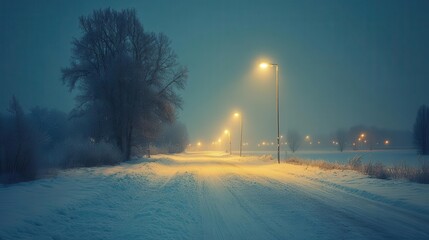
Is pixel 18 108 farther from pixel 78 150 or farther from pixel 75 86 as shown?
pixel 75 86

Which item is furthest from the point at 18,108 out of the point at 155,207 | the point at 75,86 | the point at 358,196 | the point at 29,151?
the point at 75,86

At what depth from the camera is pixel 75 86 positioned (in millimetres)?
27016

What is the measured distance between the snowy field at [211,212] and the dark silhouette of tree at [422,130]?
7778cm

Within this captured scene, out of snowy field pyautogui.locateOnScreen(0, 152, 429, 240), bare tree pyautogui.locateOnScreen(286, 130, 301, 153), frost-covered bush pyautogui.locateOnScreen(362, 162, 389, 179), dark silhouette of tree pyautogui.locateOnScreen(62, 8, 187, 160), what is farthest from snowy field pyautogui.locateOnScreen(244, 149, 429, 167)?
bare tree pyautogui.locateOnScreen(286, 130, 301, 153)

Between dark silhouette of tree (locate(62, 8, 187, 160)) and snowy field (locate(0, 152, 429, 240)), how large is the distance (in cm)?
1513

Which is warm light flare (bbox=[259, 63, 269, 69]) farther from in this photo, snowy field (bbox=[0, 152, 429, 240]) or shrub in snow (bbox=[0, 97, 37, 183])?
shrub in snow (bbox=[0, 97, 37, 183])

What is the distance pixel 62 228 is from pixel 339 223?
19.2ft

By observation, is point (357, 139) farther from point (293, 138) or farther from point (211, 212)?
point (211, 212)

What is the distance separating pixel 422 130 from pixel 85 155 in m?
84.2

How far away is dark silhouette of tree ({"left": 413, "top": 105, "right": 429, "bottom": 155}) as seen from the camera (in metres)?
71.5

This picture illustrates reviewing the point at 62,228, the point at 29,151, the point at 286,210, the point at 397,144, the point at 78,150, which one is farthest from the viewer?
the point at 397,144

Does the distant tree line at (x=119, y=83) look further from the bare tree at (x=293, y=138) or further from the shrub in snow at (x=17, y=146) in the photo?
the bare tree at (x=293, y=138)

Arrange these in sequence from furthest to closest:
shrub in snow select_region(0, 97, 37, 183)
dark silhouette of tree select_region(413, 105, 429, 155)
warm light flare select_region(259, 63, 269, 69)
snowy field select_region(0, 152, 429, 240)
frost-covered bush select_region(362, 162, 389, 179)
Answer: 1. dark silhouette of tree select_region(413, 105, 429, 155)
2. warm light flare select_region(259, 63, 269, 69)
3. frost-covered bush select_region(362, 162, 389, 179)
4. shrub in snow select_region(0, 97, 37, 183)
5. snowy field select_region(0, 152, 429, 240)

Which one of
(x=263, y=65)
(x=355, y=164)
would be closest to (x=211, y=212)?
(x=355, y=164)
